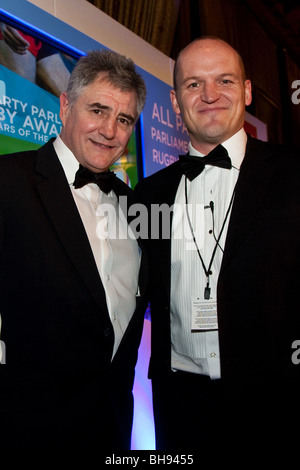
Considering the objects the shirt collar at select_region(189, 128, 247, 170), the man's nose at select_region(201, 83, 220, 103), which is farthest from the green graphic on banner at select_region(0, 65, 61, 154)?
the shirt collar at select_region(189, 128, 247, 170)

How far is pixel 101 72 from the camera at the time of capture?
1.91 m

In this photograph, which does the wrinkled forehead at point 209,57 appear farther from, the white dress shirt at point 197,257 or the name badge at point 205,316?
the name badge at point 205,316

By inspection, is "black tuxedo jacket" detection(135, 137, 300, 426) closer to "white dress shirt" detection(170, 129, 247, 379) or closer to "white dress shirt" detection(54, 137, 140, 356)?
"white dress shirt" detection(170, 129, 247, 379)

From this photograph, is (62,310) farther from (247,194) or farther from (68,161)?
(247,194)

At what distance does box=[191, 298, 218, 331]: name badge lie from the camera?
182cm

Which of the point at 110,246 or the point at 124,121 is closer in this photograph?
the point at 110,246

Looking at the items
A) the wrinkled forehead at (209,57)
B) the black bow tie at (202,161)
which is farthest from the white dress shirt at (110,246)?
the wrinkled forehead at (209,57)

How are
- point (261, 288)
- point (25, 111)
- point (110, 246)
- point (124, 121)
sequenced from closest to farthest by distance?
point (261, 288), point (110, 246), point (124, 121), point (25, 111)

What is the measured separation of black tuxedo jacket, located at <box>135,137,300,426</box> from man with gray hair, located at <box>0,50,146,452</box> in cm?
41

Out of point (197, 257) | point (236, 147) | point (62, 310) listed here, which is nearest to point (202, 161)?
point (236, 147)

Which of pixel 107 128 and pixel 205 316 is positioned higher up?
pixel 107 128

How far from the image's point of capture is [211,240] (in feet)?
6.34

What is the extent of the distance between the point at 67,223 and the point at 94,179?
35 centimetres

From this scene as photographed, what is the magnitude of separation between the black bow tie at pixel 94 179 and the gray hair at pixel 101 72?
1.07ft
